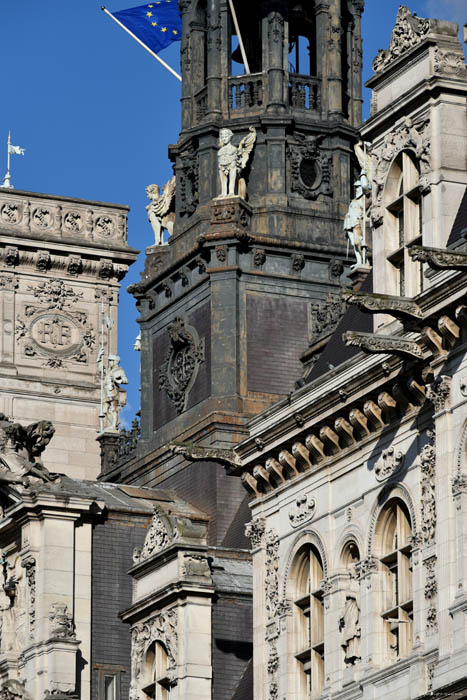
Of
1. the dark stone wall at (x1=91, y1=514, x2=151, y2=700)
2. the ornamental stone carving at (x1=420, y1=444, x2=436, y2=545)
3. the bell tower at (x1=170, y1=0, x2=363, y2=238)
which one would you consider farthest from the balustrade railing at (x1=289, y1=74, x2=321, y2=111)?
the ornamental stone carving at (x1=420, y1=444, x2=436, y2=545)

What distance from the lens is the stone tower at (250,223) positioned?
68.6m

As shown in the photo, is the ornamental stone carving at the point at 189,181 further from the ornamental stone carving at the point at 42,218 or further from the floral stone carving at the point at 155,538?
the ornamental stone carving at the point at 42,218

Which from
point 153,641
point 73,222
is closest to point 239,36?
point 153,641

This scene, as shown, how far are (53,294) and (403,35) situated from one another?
42.6 meters

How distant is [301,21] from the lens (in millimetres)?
72875

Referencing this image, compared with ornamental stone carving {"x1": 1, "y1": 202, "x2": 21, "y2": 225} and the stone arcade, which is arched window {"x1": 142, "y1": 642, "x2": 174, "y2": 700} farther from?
ornamental stone carving {"x1": 1, "y1": 202, "x2": 21, "y2": 225}

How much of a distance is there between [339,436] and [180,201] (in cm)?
2127

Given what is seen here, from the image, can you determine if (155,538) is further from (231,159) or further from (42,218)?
(42,218)

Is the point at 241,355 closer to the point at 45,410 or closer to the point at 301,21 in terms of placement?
the point at 301,21

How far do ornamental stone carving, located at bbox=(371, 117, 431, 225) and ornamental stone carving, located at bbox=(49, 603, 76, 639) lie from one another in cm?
1712

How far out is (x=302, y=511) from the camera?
52844 millimetres

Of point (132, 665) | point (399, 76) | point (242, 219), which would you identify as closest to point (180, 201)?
point (242, 219)

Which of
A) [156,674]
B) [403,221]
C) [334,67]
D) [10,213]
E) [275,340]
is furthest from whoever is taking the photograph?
[10,213]

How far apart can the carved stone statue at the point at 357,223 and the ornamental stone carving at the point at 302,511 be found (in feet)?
41.4
